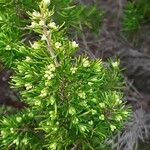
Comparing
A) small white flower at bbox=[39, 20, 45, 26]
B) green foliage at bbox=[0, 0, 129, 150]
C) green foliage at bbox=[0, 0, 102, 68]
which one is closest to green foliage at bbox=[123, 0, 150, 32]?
green foliage at bbox=[0, 0, 102, 68]

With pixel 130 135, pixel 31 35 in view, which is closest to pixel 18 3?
pixel 31 35

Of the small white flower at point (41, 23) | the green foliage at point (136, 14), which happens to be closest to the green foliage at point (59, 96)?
the small white flower at point (41, 23)

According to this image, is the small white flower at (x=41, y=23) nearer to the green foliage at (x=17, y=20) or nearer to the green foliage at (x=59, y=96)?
the green foliage at (x=59, y=96)

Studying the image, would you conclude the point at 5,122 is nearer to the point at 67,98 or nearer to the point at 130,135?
the point at 67,98

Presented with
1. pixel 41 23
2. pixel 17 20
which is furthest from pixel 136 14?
pixel 41 23

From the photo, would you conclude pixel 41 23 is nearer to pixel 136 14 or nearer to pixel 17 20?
pixel 17 20
